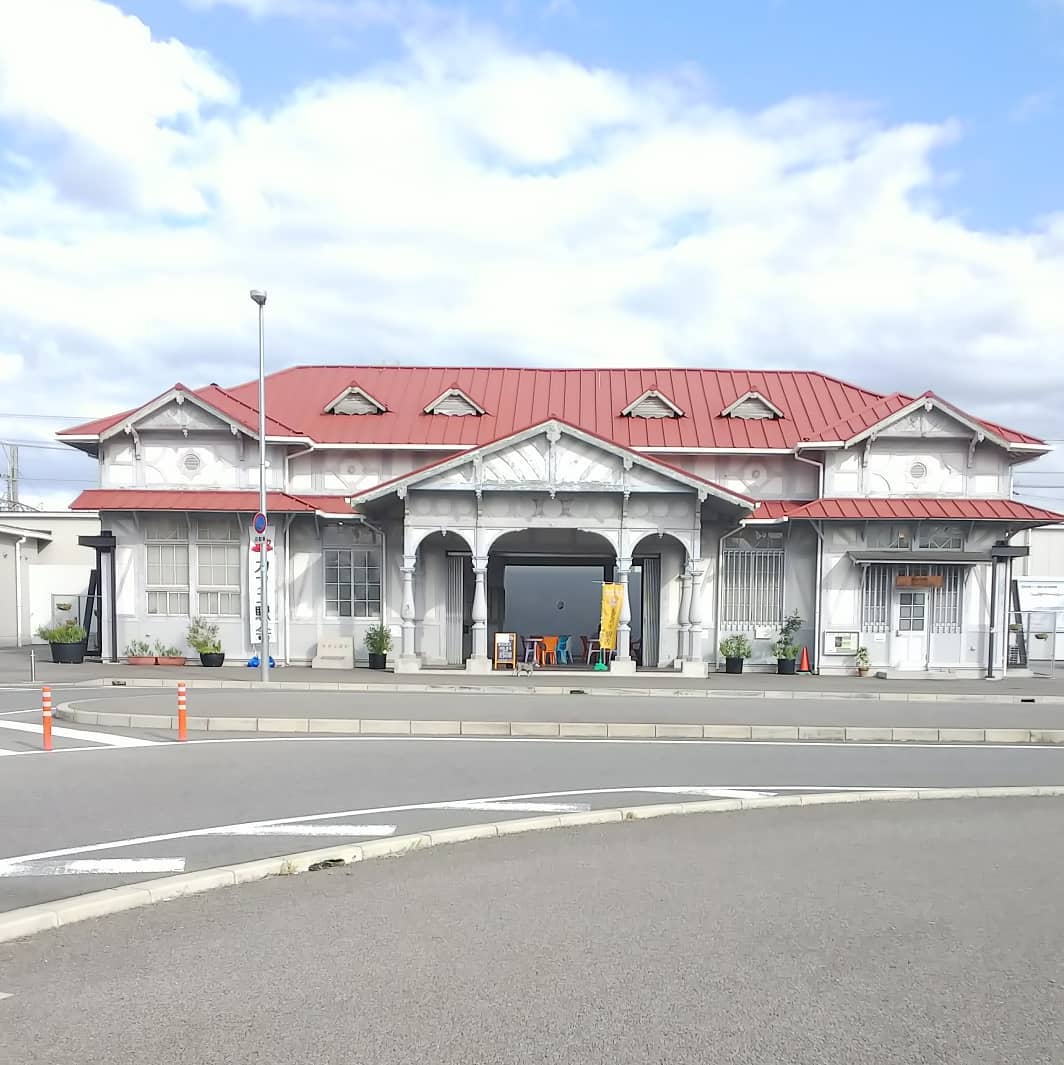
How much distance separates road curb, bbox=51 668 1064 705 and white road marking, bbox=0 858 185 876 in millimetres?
11625

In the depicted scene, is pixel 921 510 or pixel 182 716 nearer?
pixel 182 716

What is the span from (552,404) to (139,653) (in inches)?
510

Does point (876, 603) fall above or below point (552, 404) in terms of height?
below

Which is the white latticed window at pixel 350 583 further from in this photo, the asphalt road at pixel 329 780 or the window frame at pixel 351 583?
the asphalt road at pixel 329 780

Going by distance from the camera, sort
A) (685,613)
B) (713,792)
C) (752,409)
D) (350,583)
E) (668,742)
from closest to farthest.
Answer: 1. (713,792)
2. (668,742)
3. (685,613)
4. (350,583)
5. (752,409)

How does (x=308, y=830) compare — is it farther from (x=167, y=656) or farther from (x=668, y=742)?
(x=167, y=656)

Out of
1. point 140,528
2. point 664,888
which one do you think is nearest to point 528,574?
point 140,528

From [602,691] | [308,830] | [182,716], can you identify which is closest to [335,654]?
[602,691]

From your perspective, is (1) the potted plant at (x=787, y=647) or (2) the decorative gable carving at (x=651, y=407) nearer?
(1) the potted plant at (x=787, y=647)

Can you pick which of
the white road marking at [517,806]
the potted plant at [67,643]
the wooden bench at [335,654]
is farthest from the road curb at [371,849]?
the potted plant at [67,643]

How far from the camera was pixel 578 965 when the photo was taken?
5035 millimetres

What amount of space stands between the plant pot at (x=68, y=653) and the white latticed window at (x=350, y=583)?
6.22 metres

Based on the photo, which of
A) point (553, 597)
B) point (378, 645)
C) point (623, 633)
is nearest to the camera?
point (623, 633)

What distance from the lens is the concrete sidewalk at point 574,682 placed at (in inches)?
758
